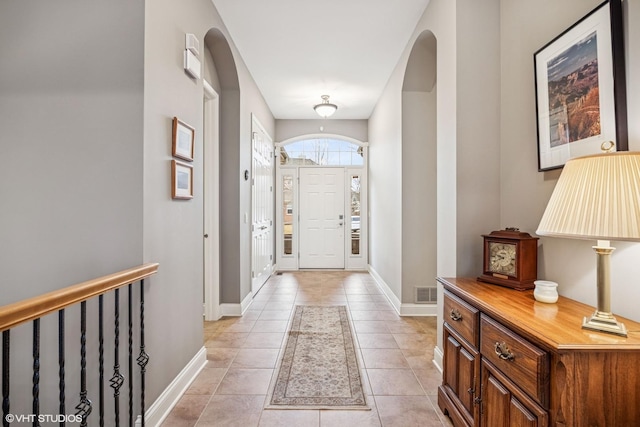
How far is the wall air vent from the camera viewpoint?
12.1ft

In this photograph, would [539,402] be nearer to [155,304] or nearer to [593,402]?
[593,402]

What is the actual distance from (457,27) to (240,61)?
2.39 m

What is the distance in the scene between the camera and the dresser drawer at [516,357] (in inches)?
42.5

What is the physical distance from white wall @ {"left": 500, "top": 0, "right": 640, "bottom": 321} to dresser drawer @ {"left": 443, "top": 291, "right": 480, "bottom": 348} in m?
0.46

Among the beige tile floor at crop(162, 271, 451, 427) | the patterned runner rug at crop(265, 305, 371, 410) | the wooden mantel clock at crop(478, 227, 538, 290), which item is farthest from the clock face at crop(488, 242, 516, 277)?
the patterned runner rug at crop(265, 305, 371, 410)

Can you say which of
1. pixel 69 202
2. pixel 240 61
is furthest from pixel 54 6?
pixel 240 61

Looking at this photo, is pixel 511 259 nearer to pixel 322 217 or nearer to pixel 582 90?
pixel 582 90

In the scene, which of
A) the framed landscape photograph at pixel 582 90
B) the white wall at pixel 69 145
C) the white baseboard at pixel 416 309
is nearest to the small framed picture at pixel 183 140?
the white wall at pixel 69 145

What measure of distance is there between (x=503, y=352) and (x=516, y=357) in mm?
81

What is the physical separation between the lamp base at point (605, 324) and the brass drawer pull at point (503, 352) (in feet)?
0.85

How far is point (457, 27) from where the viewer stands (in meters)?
2.19

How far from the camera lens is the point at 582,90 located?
4.87 ft

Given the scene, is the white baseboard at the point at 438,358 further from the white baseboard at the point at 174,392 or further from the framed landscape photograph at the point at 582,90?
the white baseboard at the point at 174,392

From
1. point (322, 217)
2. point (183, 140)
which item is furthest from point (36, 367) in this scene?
Answer: point (322, 217)
